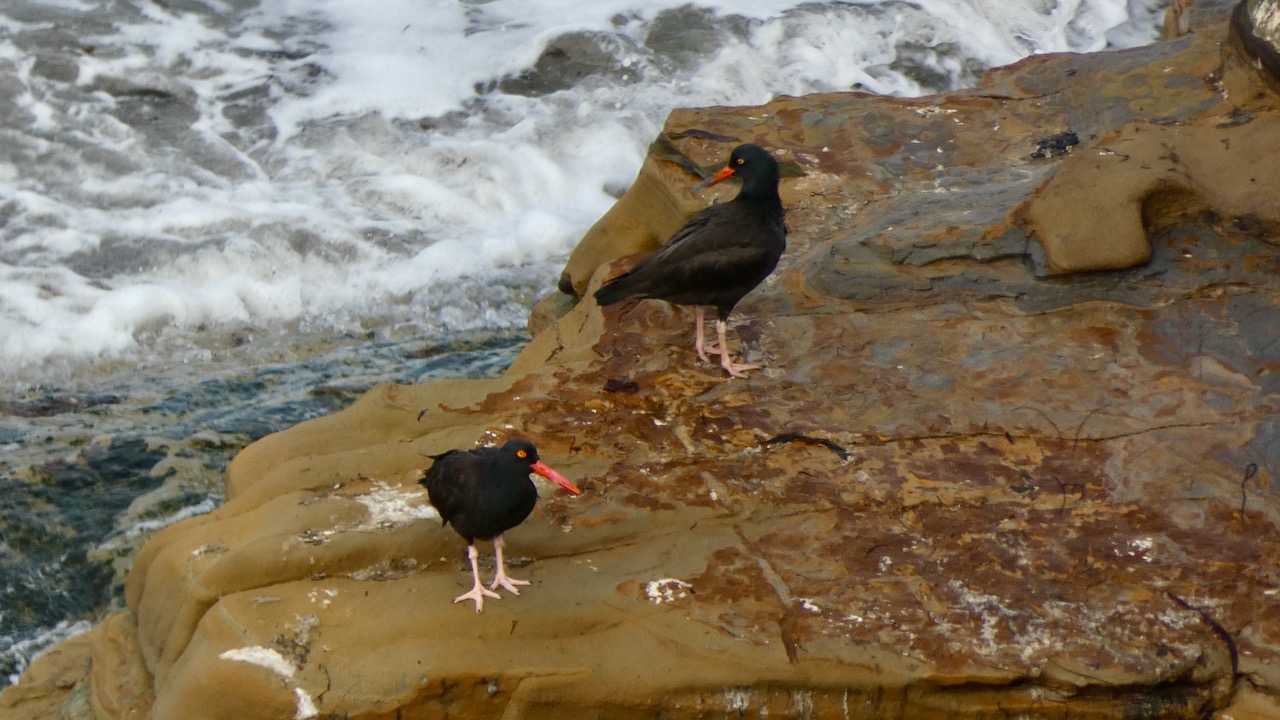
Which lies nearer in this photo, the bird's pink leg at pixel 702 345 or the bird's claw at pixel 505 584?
the bird's claw at pixel 505 584

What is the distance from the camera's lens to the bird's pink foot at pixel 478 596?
403 cm

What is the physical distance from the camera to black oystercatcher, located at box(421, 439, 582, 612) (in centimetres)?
407

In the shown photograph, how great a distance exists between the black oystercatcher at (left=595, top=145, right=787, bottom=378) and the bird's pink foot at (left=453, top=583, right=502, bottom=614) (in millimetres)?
1721

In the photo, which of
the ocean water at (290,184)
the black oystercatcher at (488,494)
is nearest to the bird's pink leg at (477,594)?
the black oystercatcher at (488,494)

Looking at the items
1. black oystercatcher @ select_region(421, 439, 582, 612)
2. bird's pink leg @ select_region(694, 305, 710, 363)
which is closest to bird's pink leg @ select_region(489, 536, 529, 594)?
black oystercatcher @ select_region(421, 439, 582, 612)

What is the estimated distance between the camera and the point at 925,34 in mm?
15609

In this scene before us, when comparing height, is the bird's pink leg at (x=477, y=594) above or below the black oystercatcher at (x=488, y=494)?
below

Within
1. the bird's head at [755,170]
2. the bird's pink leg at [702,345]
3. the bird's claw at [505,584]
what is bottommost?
the bird's pink leg at [702,345]

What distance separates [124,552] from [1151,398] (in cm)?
465

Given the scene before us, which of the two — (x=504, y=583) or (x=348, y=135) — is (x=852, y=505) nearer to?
(x=504, y=583)

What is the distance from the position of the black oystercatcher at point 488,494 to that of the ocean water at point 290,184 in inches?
99.6

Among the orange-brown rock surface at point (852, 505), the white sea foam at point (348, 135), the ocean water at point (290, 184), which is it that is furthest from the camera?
the white sea foam at point (348, 135)

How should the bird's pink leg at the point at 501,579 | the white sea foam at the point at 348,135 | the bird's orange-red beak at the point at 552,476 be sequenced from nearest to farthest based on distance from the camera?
the bird's pink leg at the point at 501,579, the bird's orange-red beak at the point at 552,476, the white sea foam at the point at 348,135

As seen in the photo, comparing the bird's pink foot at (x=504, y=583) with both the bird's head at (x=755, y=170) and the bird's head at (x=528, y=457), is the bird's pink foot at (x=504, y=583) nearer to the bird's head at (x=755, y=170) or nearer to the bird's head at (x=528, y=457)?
the bird's head at (x=528, y=457)
